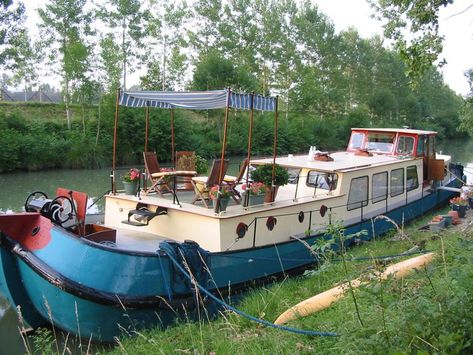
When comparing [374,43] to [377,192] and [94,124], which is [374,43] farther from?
[377,192]

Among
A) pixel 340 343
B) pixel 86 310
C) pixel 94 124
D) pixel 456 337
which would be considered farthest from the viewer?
pixel 94 124

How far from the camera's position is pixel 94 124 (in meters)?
28.5

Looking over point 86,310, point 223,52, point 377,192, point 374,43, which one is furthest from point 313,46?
point 86,310

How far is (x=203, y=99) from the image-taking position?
7.34m

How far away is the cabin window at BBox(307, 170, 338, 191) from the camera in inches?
364

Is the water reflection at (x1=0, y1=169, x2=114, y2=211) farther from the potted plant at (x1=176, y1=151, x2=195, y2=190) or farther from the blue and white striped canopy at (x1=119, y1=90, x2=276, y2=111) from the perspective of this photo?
the blue and white striped canopy at (x1=119, y1=90, x2=276, y2=111)

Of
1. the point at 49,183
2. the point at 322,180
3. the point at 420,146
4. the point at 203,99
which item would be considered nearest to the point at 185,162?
the point at 203,99

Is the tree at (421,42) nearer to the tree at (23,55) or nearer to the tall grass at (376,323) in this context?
the tall grass at (376,323)

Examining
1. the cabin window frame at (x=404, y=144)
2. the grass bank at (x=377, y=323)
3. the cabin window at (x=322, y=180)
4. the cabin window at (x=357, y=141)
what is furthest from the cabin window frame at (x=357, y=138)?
the grass bank at (x=377, y=323)

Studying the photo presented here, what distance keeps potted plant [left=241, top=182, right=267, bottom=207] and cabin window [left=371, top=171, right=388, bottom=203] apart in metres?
3.61

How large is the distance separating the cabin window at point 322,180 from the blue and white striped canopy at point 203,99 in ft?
7.86

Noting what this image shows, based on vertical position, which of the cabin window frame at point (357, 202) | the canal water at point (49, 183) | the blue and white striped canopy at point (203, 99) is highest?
the blue and white striped canopy at point (203, 99)

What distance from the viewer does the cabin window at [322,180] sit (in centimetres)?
926

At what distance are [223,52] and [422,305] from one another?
35601mm
